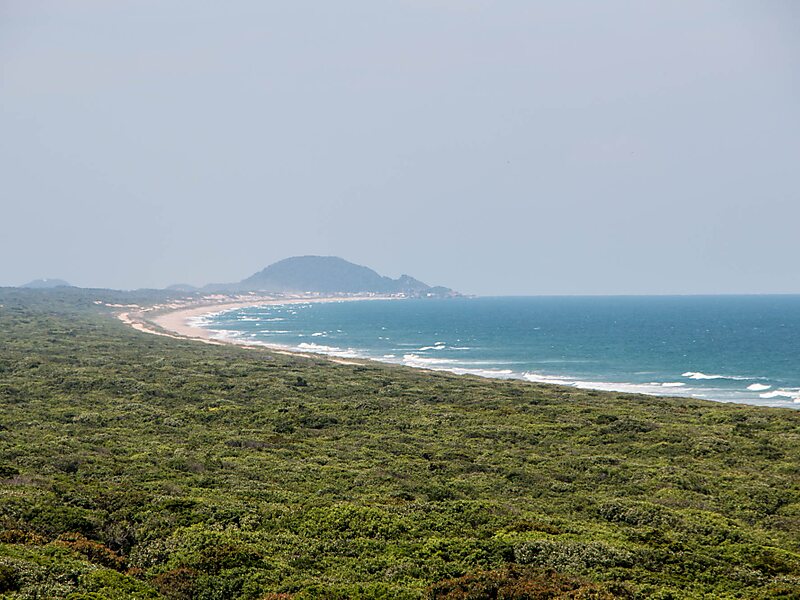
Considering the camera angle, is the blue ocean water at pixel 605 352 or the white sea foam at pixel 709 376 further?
the white sea foam at pixel 709 376

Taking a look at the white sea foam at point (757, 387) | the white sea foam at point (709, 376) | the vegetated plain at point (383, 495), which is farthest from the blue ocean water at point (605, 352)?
the vegetated plain at point (383, 495)

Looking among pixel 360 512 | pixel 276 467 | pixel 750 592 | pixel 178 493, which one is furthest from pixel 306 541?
pixel 750 592

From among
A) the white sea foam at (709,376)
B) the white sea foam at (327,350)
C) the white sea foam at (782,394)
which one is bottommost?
the white sea foam at (327,350)

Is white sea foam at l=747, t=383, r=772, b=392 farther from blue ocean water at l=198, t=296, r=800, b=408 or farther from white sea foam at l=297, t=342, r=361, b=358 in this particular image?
white sea foam at l=297, t=342, r=361, b=358

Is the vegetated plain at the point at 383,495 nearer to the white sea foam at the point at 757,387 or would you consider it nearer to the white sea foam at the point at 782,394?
the white sea foam at the point at 782,394

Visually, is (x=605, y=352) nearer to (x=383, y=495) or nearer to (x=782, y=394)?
(x=782, y=394)

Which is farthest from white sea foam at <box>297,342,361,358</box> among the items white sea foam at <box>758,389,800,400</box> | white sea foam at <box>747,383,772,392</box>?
white sea foam at <box>758,389,800,400</box>

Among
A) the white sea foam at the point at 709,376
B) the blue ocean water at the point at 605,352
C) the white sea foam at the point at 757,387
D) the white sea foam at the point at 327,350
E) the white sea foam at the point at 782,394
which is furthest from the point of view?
the white sea foam at the point at 327,350

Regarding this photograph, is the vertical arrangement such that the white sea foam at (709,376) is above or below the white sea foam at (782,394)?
above

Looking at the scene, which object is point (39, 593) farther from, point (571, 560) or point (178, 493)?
point (571, 560)
